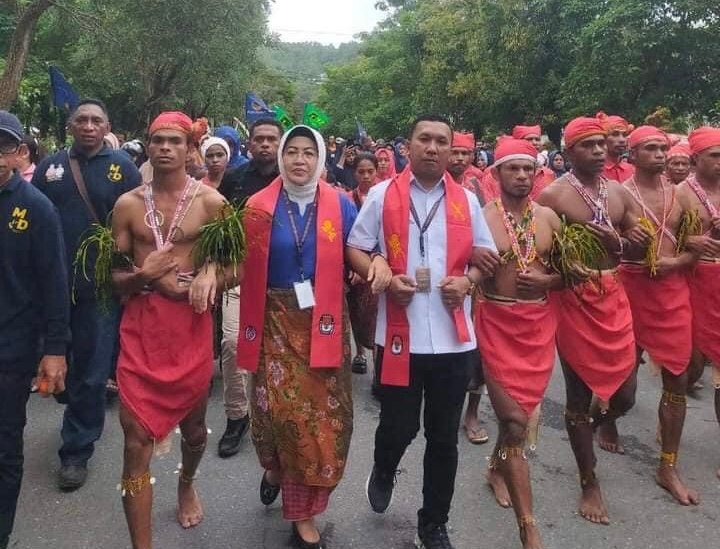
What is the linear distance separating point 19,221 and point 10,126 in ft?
1.37

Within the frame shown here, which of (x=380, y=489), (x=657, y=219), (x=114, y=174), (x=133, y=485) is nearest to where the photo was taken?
(x=133, y=485)

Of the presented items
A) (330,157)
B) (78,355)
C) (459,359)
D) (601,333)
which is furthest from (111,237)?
(330,157)

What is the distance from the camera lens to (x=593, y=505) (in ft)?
12.5

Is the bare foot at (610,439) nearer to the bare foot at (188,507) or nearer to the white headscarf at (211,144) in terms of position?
the bare foot at (188,507)

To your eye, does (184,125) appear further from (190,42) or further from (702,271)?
(190,42)

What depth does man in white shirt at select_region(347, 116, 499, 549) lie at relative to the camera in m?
3.23

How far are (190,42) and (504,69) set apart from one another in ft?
35.4

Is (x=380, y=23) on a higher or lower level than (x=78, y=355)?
higher

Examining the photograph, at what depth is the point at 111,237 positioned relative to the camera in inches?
129

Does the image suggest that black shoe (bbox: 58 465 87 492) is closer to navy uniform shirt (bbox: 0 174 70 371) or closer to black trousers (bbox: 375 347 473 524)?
navy uniform shirt (bbox: 0 174 70 371)

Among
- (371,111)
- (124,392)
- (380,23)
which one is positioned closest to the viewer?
(124,392)

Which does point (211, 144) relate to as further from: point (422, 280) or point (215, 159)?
point (422, 280)

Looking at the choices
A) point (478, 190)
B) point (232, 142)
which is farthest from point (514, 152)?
point (232, 142)

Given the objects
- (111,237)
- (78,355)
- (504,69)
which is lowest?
(78,355)
